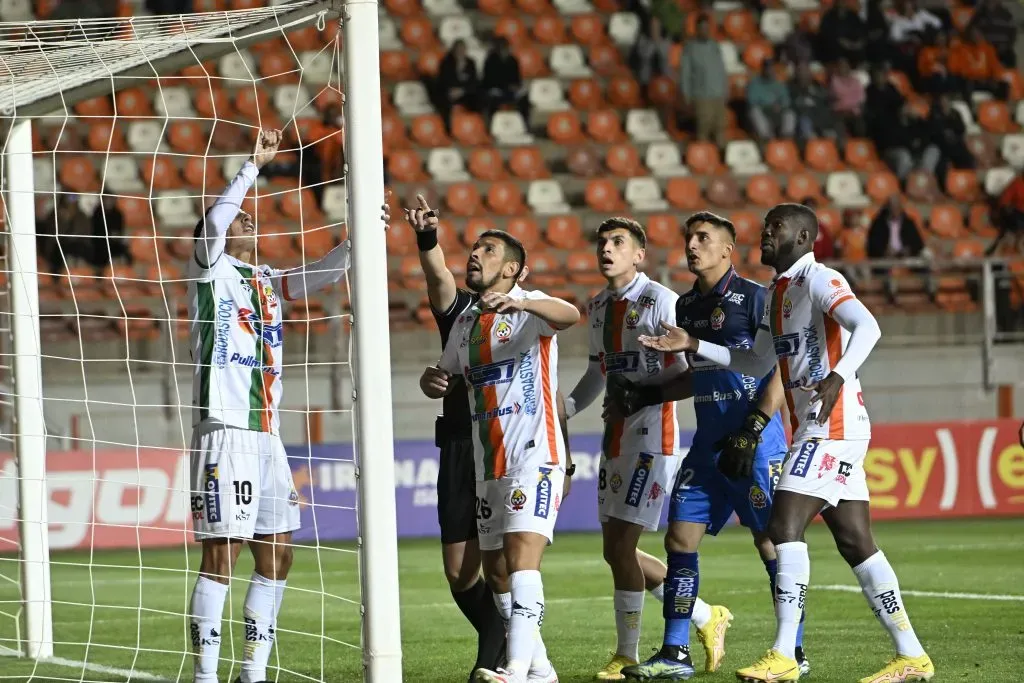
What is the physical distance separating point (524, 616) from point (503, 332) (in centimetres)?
126

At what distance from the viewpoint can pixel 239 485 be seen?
6.50 metres

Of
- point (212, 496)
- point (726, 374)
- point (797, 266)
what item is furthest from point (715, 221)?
point (212, 496)

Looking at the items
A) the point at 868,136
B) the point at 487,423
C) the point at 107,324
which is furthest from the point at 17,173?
the point at 868,136

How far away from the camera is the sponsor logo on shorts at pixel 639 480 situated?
7.04 meters

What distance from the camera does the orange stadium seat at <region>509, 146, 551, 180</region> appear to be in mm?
20422

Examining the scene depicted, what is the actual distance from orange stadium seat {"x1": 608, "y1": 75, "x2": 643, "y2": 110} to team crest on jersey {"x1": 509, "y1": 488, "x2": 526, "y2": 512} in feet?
52.2

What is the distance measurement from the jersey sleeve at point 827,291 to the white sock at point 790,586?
3.52 feet

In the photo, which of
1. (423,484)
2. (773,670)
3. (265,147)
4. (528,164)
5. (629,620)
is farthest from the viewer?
(528,164)

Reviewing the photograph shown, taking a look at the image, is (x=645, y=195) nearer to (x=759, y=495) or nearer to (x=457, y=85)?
(x=457, y=85)

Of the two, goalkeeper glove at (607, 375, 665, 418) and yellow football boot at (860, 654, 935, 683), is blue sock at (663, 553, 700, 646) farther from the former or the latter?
yellow football boot at (860, 654, 935, 683)

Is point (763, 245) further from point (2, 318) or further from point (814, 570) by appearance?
point (2, 318)

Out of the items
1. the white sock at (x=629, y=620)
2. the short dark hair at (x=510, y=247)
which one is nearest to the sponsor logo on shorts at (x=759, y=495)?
the white sock at (x=629, y=620)

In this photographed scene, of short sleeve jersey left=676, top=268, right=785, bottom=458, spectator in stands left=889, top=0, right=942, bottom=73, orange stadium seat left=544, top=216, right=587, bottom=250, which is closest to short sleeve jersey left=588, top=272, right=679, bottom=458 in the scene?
short sleeve jersey left=676, top=268, right=785, bottom=458

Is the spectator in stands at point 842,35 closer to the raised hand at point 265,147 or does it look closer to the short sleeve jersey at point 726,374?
the short sleeve jersey at point 726,374
